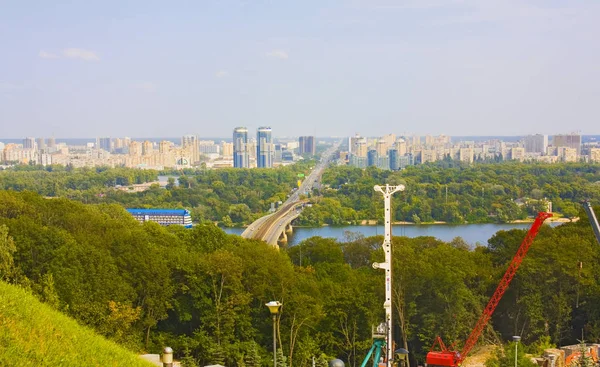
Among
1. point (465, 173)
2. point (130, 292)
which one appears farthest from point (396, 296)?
point (465, 173)

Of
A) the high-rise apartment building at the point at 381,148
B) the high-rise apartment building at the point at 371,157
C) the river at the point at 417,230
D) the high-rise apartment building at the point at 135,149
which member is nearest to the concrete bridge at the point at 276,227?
the river at the point at 417,230

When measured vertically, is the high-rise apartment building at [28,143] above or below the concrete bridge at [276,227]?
above

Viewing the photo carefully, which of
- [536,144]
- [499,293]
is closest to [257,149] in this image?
[536,144]

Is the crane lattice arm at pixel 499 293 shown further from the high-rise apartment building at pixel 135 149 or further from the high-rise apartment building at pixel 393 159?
the high-rise apartment building at pixel 135 149

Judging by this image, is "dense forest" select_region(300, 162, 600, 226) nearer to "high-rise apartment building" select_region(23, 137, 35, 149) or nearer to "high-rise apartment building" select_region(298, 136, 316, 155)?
"high-rise apartment building" select_region(298, 136, 316, 155)

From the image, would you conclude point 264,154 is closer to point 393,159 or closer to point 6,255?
point 393,159

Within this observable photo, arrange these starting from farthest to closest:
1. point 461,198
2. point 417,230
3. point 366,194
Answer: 1. point 366,194
2. point 461,198
3. point 417,230
